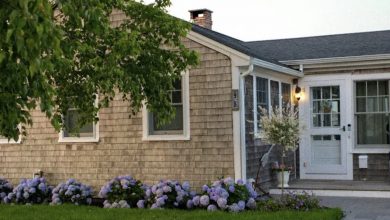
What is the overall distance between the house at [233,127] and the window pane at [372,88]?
2 cm

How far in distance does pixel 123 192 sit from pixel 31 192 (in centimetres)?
222

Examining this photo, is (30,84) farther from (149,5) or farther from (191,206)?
(191,206)

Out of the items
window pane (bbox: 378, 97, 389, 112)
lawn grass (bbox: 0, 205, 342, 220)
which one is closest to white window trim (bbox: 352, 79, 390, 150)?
window pane (bbox: 378, 97, 389, 112)

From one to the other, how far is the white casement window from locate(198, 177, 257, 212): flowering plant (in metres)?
1.66

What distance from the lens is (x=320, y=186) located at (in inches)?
484

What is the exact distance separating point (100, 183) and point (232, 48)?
13.4 feet

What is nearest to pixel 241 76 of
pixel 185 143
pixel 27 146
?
pixel 185 143

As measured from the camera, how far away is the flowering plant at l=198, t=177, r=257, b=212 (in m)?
9.73

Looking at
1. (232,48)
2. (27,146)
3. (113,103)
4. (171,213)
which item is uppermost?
(232,48)

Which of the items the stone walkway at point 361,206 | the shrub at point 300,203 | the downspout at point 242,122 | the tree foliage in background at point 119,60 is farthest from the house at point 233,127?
the tree foliage in background at point 119,60

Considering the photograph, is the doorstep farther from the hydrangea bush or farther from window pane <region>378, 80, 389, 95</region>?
the hydrangea bush

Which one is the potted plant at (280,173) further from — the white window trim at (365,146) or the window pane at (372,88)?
the window pane at (372,88)

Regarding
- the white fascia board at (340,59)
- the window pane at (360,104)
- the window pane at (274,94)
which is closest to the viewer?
the window pane at (274,94)

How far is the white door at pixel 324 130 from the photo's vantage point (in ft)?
44.2
